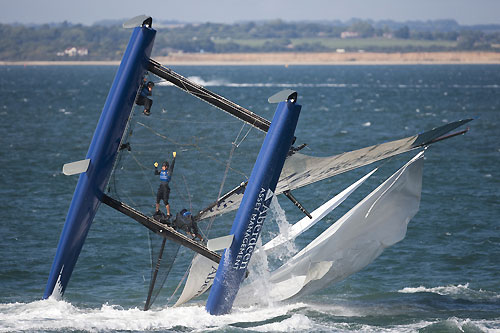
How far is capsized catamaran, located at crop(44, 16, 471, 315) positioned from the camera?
18.7 meters

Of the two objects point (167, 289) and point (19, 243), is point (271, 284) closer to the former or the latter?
point (167, 289)

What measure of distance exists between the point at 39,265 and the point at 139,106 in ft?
26.1

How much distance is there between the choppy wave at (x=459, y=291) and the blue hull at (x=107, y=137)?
8.73 m

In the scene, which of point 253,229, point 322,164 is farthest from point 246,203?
point 322,164

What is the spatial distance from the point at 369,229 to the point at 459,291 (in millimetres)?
3835

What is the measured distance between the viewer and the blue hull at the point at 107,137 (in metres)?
19.0

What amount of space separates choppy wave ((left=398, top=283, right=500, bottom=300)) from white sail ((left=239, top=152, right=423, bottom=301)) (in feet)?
9.08

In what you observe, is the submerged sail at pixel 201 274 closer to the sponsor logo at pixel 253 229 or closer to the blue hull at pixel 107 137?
the sponsor logo at pixel 253 229

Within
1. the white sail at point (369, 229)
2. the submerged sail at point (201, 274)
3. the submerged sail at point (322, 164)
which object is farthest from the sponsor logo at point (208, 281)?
the white sail at point (369, 229)

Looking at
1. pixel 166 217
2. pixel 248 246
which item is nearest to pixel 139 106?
pixel 166 217

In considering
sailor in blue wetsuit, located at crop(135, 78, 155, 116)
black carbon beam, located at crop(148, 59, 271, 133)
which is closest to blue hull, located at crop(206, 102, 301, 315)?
black carbon beam, located at crop(148, 59, 271, 133)

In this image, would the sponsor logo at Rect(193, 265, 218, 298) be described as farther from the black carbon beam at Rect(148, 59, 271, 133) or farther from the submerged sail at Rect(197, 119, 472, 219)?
the black carbon beam at Rect(148, 59, 271, 133)

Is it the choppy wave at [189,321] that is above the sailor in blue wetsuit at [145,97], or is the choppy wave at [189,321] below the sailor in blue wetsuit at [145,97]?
below

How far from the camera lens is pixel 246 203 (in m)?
18.7
